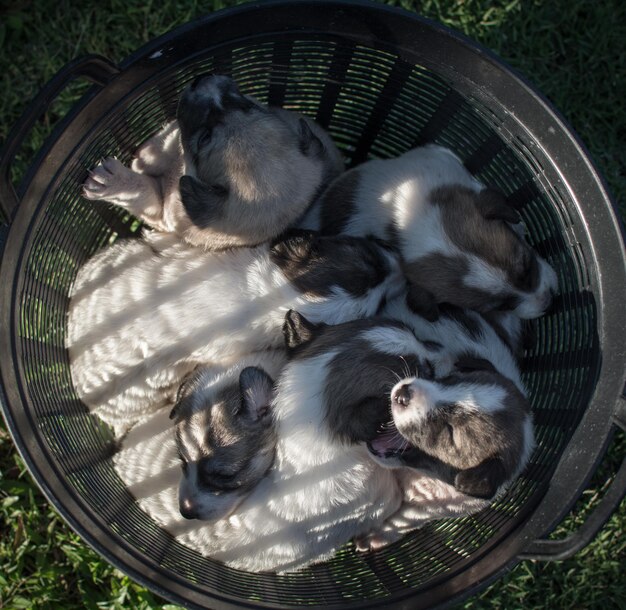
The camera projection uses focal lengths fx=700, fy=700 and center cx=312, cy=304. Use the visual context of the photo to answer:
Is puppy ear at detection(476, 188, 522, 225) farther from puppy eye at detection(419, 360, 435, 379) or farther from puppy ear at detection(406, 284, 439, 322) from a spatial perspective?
puppy eye at detection(419, 360, 435, 379)

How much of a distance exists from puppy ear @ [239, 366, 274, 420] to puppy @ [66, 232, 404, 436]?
35cm

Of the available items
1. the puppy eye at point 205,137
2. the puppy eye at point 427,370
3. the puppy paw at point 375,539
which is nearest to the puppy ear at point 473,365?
the puppy eye at point 427,370

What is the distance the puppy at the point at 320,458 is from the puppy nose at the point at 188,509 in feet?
0.86

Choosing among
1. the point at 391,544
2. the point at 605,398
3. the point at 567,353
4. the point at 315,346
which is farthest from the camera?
the point at 391,544

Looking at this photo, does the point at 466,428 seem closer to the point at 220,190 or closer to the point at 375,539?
the point at 375,539

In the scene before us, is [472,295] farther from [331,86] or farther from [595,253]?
[331,86]

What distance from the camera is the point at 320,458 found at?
3549 millimetres

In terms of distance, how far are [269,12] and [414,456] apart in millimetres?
2301

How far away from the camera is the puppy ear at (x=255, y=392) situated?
3.54m

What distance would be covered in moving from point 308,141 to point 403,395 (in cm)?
161

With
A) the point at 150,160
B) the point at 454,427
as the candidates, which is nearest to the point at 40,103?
the point at 150,160

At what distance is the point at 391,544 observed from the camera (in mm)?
4062

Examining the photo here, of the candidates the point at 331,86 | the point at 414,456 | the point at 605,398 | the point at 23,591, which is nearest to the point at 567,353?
the point at 605,398

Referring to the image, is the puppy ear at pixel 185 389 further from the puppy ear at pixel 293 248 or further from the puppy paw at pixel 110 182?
the puppy paw at pixel 110 182
